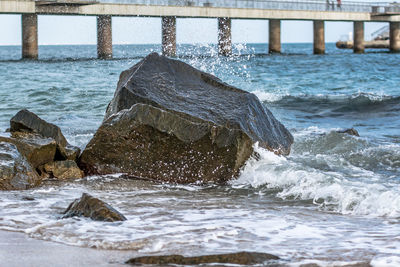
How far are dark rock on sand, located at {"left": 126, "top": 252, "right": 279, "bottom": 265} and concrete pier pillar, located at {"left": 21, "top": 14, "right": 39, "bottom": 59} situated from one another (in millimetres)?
38975

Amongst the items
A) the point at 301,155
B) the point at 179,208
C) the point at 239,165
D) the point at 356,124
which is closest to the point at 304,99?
the point at 356,124

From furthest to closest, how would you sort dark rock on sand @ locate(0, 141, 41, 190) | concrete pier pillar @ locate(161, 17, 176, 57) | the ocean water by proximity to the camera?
concrete pier pillar @ locate(161, 17, 176, 57)
dark rock on sand @ locate(0, 141, 41, 190)
the ocean water

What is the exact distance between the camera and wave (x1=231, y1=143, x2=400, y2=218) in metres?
5.75

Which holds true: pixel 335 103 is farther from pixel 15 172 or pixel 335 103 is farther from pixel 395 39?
pixel 395 39

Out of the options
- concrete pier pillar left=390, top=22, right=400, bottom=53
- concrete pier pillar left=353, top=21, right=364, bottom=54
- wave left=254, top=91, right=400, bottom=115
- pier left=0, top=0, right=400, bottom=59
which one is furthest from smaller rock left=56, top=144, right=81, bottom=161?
concrete pier pillar left=390, top=22, right=400, bottom=53

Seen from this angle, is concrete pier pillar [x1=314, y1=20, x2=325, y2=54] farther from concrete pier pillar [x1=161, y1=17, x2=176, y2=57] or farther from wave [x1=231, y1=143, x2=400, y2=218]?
wave [x1=231, y1=143, x2=400, y2=218]

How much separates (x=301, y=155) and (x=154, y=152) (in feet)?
7.96

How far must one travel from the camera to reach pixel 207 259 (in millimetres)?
3971

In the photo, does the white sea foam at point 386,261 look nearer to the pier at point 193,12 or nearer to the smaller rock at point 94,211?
the smaller rock at point 94,211

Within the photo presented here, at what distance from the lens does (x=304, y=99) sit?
1808 centimetres

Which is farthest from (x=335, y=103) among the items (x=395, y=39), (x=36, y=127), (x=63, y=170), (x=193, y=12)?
(x=395, y=39)

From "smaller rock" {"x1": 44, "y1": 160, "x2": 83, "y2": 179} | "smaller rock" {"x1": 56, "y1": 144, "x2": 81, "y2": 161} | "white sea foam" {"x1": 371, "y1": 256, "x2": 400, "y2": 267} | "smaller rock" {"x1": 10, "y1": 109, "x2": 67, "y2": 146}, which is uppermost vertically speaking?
"smaller rock" {"x1": 10, "y1": 109, "x2": 67, "y2": 146}

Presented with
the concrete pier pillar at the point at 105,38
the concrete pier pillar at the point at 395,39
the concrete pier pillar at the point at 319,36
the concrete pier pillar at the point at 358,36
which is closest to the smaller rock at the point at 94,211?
the concrete pier pillar at the point at 105,38

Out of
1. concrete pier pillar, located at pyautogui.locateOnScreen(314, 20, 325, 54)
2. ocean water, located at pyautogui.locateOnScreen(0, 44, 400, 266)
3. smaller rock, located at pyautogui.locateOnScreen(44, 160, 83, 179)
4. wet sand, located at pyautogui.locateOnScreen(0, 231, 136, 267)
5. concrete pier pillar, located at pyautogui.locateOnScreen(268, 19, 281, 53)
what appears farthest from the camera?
concrete pier pillar, located at pyautogui.locateOnScreen(314, 20, 325, 54)
